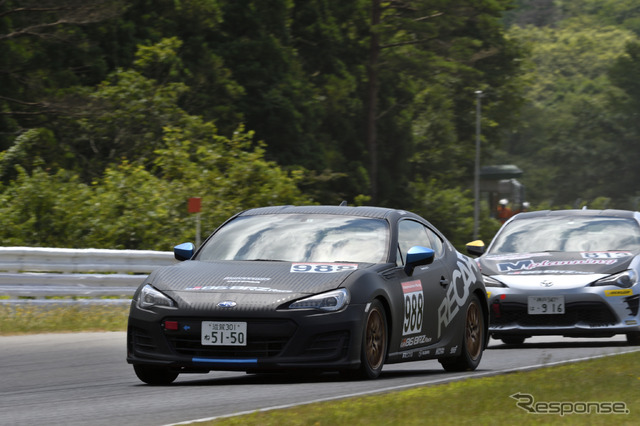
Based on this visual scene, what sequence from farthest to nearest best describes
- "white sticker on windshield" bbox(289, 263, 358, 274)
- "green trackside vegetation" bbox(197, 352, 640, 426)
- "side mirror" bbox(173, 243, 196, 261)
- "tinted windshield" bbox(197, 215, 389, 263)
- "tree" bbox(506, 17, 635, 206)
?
"tree" bbox(506, 17, 635, 206)
"side mirror" bbox(173, 243, 196, 261)
"tinted windshield" bbox(197, 215, 389, 263)
"white sticker on windshield" bbox(289, 263, 358, 274)
"green trackside vegetation" bbox(197, 352, 640, 426)

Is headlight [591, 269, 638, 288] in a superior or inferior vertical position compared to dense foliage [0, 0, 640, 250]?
superior

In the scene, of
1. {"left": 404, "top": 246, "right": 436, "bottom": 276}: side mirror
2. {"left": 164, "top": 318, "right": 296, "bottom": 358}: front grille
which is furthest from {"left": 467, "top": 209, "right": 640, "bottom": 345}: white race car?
{"left": 164, "top": 318, "right": 296, "bottom": 358}: front grille

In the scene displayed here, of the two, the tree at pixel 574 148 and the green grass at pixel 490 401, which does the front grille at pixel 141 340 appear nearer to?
the green grass at pixel 490 401

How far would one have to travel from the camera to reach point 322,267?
9492mm

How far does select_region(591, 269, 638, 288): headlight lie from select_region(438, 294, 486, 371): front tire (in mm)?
2908

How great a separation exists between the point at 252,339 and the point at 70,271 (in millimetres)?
9042

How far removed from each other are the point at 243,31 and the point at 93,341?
42000 mm

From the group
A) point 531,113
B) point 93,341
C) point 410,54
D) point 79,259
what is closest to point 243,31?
point 410,54

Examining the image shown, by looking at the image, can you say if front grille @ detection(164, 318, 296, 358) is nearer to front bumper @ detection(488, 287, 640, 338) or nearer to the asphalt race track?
the asphalt race track

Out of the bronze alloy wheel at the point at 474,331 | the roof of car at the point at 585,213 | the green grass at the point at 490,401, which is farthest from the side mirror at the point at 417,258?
the roof of car at the point at 585,213

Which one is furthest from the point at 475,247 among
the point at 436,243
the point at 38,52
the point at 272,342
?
the point at 38,52

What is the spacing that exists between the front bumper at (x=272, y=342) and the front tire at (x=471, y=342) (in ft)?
7.21

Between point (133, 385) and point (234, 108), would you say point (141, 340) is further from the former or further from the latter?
point (234, 108)

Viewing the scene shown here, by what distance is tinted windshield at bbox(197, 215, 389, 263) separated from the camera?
9875 millimetres
